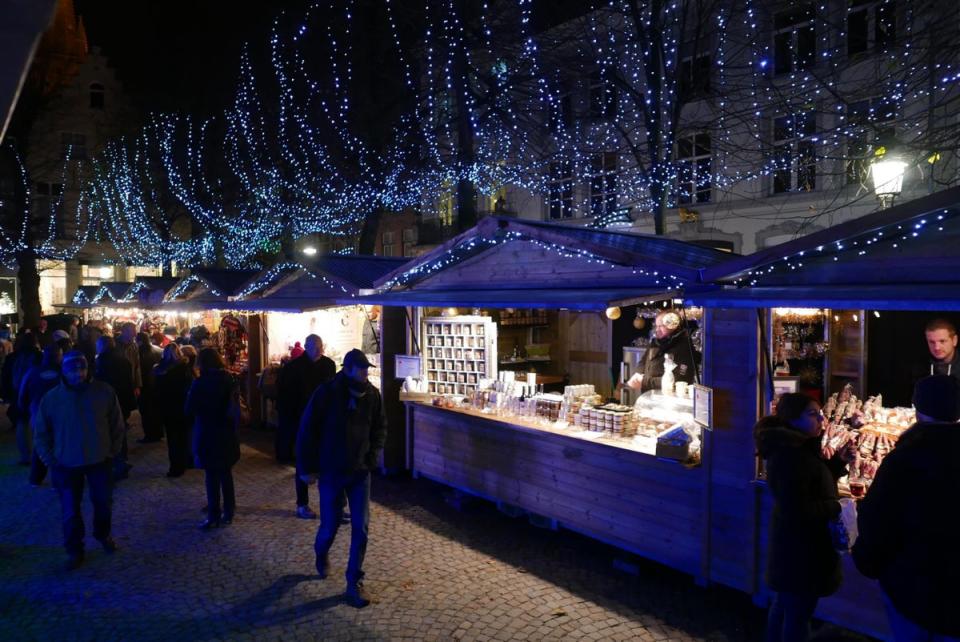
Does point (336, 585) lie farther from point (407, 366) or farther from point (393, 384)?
point (393, 384)

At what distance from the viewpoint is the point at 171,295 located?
17.2m

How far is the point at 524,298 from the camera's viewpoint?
6.61m

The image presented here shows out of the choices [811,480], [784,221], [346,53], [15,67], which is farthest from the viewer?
[346,53]

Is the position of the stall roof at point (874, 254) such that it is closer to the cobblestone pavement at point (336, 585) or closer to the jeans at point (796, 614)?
the jeans at point (796, 614)

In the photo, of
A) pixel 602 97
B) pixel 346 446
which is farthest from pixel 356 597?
pixel 602 97

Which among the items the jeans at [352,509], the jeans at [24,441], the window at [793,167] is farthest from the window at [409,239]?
the jeans at [352,509]

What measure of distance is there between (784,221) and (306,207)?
45.7ft

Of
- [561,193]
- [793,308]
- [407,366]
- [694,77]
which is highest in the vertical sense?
[694,77]

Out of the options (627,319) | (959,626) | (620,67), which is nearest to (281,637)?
(959,626)

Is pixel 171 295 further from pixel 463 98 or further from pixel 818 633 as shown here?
pixel 818 633

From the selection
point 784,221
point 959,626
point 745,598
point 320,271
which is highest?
point 784,221

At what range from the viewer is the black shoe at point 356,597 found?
16.3ft

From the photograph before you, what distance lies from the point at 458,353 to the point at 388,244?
1895 centimetres

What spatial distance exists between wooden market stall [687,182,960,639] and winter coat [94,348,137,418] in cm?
799
